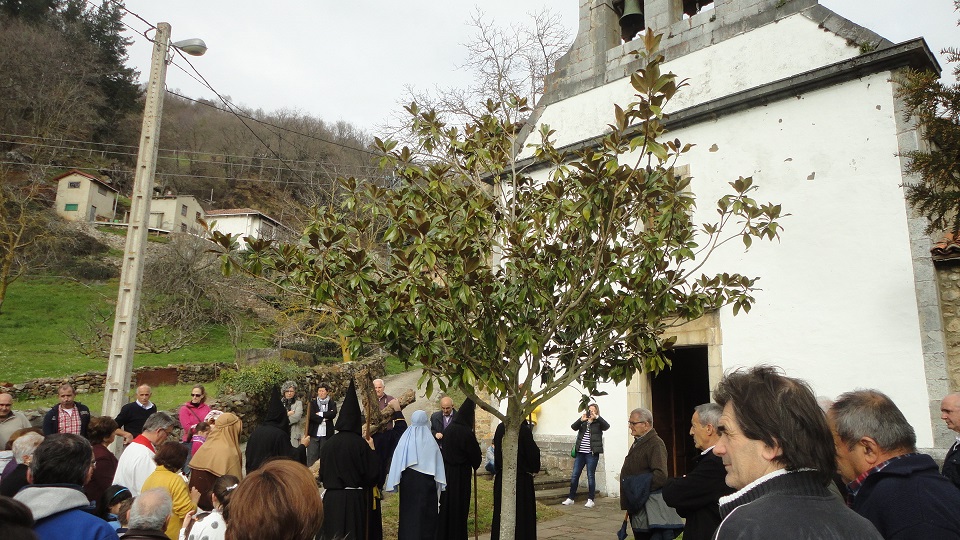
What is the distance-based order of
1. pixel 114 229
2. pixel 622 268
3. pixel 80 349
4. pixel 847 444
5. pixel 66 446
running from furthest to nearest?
pixel 114 229
pixel 80 349
pixel 622 268
pixel 66 446
pixel 847 444

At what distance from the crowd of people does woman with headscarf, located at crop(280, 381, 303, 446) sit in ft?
6.12

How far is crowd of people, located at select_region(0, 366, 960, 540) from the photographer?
5.77ft

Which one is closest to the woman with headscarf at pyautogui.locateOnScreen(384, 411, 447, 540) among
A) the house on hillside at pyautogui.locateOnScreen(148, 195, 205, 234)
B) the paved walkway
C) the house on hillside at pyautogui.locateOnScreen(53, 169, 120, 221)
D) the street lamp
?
the paved walkway

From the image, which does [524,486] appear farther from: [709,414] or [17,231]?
[17,231]

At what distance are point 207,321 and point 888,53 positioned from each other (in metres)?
29.2

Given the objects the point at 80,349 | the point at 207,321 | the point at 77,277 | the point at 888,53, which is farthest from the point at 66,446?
the point at 77,277

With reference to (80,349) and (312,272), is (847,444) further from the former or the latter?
(80,349)

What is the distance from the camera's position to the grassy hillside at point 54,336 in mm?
21609

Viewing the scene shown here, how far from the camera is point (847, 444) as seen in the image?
2.81m

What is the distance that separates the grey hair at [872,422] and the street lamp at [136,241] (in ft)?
24.3

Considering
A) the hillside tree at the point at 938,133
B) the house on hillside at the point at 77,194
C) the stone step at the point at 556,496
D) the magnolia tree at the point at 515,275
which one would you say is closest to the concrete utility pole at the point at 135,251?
the magnolia tree at the point at 515,275

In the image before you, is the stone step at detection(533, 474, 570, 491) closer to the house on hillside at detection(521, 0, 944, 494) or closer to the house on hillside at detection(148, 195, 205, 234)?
the house on hillside at detection(521, 0, 944, 494)

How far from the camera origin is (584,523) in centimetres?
873

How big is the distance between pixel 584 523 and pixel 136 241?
23.3 ft
